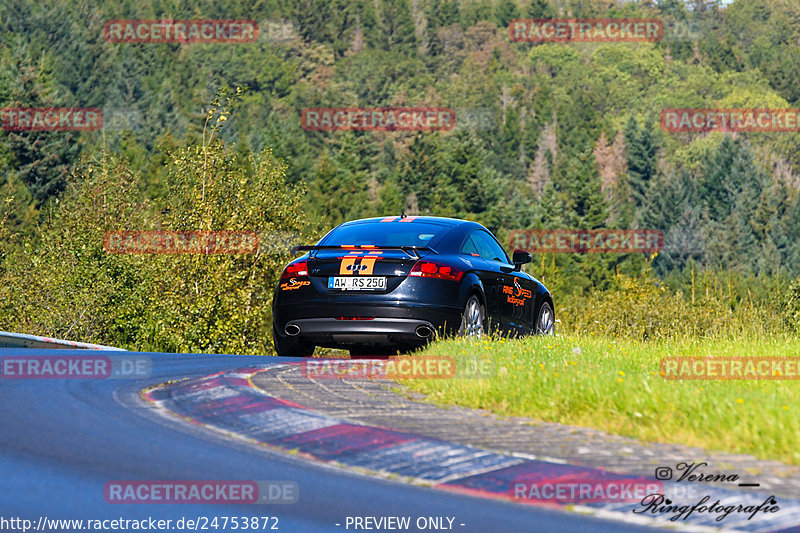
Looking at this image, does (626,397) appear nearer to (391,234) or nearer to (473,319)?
(473,319)

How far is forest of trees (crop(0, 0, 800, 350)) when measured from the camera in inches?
3467

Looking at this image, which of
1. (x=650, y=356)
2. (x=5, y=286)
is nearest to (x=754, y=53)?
(x=5, y=286)

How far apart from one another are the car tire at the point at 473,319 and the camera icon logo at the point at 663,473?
645cm

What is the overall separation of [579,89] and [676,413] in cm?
17593

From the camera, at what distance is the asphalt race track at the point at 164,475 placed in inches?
224

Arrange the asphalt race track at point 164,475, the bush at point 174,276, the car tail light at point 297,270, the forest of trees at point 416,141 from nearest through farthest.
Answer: the asphalt race track at point 164,475 < the car tail light at point 297,270 < the bush at point 174,276 < the forest of trees at point 416,141

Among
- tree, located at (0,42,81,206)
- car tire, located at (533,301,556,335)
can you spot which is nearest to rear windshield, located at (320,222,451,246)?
car tire, located at (533,301,556,335)

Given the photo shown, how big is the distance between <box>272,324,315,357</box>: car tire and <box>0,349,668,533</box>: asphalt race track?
4.59 m

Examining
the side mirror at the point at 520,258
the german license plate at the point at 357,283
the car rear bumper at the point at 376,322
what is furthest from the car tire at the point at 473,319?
the side mirror at the point at 520,258

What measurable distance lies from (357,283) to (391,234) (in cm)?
117

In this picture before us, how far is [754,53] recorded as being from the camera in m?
198

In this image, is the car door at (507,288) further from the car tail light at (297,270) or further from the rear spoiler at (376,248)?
the car tail light at (297,270)

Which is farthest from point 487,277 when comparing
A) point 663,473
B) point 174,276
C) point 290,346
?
point 174,276

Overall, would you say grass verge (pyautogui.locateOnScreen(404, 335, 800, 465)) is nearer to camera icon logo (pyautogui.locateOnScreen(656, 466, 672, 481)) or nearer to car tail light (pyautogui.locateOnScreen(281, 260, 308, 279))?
camera icon logo (pyautogui.locateOnScreen(656, 466, 672, 481))
